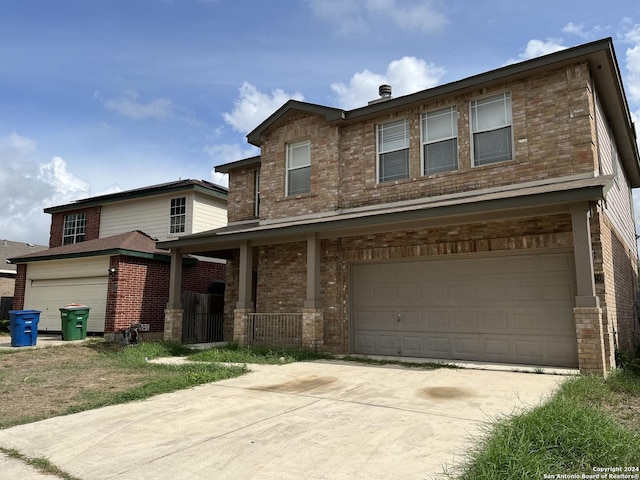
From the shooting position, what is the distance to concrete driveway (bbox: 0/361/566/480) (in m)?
4.05

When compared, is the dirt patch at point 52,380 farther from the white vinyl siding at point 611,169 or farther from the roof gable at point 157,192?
the white vinyl siding at point 611,169

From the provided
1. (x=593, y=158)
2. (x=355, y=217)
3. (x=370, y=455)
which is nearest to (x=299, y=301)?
(x=355, y=217)

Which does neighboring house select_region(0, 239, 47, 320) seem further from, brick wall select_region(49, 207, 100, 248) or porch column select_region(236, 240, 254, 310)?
porch column select_region(236, 240, 254, 310)

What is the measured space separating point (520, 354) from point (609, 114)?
22.4ft

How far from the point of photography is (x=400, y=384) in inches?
296

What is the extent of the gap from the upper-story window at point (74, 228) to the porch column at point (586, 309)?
2071cm

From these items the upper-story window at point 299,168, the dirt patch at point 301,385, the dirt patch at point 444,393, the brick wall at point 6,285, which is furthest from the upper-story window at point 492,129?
the brick wall at point 6,285

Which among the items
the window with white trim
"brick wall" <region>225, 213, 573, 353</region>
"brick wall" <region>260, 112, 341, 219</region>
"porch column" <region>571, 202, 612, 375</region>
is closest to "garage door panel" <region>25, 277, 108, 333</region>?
"brick wall" <region>225, 213, 573, 353</region>

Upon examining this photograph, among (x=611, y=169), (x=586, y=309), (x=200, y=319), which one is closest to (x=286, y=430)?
(x=586, y=309)

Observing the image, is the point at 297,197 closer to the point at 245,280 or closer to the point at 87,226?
the point at 245,280

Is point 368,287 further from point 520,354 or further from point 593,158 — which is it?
point 593,158

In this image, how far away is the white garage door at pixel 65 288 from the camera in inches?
620

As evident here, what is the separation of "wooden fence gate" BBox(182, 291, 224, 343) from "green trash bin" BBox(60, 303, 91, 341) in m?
2.99

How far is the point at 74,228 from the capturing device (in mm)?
22469
